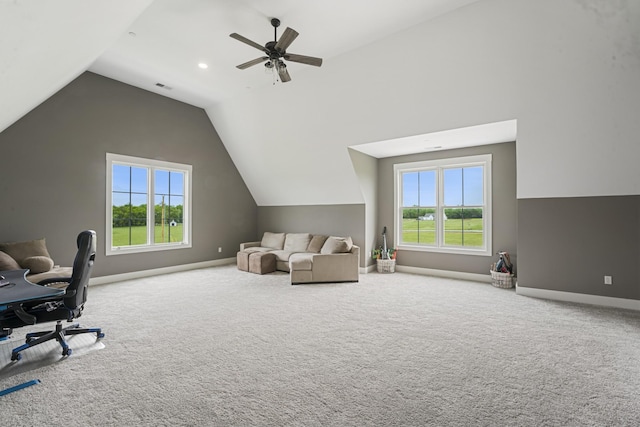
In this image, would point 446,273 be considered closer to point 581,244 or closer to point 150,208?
point 581,244

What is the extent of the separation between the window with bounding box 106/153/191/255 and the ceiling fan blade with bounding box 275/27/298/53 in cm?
410

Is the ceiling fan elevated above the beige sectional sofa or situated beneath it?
elevated above

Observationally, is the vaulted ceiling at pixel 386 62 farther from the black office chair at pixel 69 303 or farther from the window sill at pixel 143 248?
the window sill at pixel 143 248

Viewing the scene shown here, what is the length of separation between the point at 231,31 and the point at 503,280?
584 centimetres

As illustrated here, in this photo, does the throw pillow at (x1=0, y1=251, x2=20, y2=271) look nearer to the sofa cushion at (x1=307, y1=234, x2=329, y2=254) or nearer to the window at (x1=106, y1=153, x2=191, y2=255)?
the window at (x1=106, y1=153, x2=191, y2=255)

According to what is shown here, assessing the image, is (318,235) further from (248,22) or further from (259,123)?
(248,22)

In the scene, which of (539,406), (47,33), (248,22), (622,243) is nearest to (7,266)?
(47,33)

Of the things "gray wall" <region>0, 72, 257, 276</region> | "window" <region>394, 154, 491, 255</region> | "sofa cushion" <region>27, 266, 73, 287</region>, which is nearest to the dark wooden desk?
"sofa cushion" <region>27, 266, 73, 287</region>

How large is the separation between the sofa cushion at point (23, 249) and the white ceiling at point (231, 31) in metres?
3.07

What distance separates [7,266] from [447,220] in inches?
286

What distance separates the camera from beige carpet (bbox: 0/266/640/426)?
200 cm

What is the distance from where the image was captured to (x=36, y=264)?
4.17m

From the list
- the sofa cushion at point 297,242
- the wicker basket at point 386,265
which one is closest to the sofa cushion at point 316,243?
the sofa cushion at point 297,242

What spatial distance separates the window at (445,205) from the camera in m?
6.00
